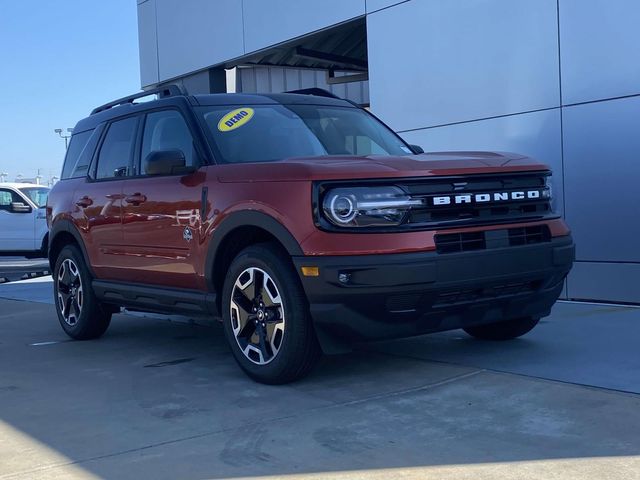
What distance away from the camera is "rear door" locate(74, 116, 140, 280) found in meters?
6.29

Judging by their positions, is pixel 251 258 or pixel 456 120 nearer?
pixel 251 258

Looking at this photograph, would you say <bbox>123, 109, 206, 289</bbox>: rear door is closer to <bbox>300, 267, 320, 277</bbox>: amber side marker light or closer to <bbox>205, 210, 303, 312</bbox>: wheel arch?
<bbox>205, 210, 303, 312</bbox>: wheel arch

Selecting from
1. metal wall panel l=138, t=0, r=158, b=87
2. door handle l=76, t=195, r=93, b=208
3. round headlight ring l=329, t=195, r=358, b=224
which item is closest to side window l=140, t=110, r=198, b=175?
door handle l=76, t=195, r=93, b=208

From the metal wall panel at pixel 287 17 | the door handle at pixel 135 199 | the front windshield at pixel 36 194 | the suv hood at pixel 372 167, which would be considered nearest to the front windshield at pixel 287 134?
the suv hood at pixel 372 167

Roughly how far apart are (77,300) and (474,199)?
3.93 meters

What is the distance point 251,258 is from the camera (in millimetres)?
4883

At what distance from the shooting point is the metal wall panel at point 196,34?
1321 centimetres

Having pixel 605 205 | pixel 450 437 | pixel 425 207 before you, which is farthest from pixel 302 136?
pixel 605 205


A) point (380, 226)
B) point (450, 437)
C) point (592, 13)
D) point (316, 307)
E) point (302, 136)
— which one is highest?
point (592, 13)

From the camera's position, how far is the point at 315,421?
163 inches

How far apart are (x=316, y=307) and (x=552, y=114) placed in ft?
15.9

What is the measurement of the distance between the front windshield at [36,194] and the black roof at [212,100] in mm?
10024

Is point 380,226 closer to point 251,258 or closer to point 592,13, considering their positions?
point 251,258

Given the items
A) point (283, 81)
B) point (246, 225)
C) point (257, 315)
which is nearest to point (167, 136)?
point (246, 225)
